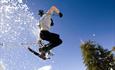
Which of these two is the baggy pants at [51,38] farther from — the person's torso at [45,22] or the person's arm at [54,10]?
the person's arm at [54,10]

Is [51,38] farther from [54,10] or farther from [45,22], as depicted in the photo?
[54,10]

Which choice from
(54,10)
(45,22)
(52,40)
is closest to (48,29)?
(45,22)

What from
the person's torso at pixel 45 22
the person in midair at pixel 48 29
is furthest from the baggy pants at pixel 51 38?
the person's torso at pixel 45 22

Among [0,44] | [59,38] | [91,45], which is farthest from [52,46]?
[91,45]

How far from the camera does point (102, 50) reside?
157ft

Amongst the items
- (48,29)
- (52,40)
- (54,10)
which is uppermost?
(54,10)

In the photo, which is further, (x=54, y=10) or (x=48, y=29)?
(x=48, y=29)

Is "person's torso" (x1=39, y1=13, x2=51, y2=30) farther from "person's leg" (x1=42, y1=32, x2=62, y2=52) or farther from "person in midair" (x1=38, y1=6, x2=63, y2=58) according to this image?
"person's leg" (x1=42, y1=32, x2=62, y2=52)

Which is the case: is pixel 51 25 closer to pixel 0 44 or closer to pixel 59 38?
pixel 59 38

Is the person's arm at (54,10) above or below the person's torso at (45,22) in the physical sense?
above

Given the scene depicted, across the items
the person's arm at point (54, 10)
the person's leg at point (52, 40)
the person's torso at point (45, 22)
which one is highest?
the person's arm at point (54, 10)

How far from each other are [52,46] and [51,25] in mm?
1177

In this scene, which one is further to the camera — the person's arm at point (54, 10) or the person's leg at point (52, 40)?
the person's leg at point (52, 40)

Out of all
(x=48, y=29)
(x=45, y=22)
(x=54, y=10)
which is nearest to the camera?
(x=54, y=10)
